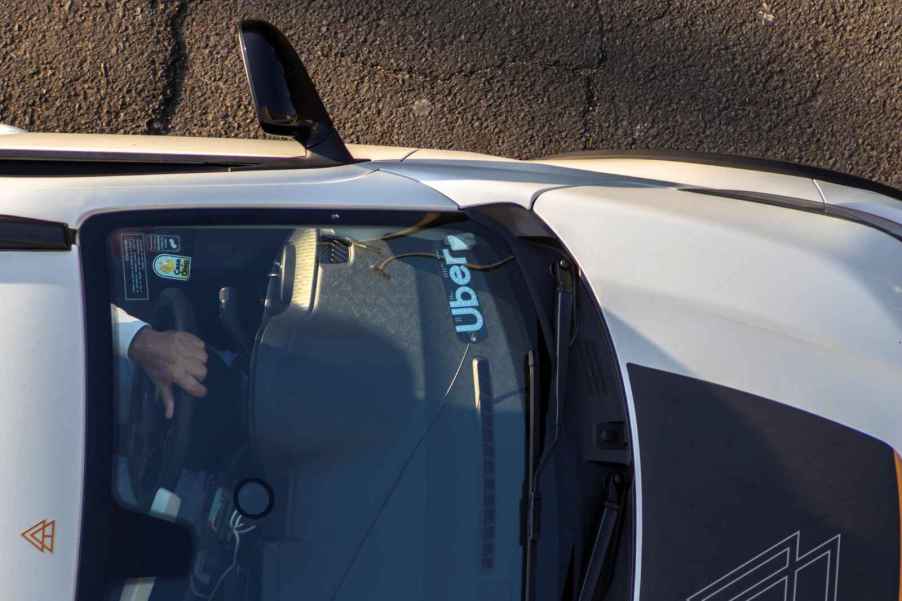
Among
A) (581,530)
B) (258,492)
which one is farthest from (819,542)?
(258,492)

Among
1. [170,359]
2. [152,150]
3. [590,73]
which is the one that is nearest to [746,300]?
[170,359]

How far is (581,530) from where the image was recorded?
1.96m

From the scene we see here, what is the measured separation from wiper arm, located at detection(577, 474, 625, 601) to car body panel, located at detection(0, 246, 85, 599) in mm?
995

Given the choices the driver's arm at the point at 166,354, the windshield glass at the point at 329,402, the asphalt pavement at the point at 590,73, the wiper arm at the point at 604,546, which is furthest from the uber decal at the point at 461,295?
the asphalt pavement at the point at 590,73

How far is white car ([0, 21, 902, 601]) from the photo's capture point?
182cm

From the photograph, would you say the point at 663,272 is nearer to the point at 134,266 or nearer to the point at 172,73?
the point at 134,266

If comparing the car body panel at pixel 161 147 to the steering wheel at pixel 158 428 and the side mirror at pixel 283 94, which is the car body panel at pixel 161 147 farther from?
the steering wheel at pixel 158 428

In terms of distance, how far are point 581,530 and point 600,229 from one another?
0.65 metres

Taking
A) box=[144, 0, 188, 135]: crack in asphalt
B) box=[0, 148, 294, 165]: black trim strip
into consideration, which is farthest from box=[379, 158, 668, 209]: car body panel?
box=[144, 0, 188, 135]: crack in asphalt

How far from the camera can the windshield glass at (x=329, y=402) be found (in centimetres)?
189

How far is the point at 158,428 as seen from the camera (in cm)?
186

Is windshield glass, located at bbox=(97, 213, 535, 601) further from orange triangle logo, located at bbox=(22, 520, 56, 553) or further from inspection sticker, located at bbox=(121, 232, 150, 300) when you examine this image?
orange triangle logo, located at bbox=(22, 520, 56, 553)

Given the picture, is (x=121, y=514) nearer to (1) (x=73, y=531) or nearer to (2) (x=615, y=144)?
(1) (x=73, y=531)

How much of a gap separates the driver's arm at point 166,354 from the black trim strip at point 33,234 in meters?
0.17
